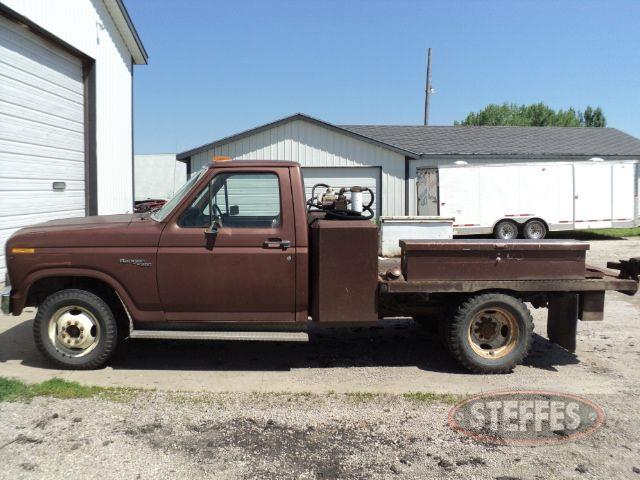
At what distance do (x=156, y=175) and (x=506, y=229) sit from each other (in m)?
29.1

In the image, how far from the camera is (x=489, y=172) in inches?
715

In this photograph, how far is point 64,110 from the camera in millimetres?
10883

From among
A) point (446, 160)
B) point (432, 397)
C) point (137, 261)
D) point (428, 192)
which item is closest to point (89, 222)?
point (137, 261)

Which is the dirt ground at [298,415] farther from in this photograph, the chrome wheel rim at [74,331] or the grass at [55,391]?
the chrome wheel rim at [74,331]

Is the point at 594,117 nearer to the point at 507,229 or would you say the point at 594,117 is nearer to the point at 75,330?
the point at 507,229

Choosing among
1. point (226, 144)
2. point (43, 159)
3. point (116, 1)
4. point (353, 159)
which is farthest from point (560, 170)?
point (43, 159)

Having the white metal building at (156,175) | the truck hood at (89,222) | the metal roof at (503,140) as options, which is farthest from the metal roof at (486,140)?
the white metal building at (156,175)

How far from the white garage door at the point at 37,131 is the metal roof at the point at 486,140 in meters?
8.23

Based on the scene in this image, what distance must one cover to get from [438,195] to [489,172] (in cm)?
189

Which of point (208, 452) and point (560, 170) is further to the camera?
point (560, 170)

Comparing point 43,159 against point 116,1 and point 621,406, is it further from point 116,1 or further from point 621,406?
point 621,406

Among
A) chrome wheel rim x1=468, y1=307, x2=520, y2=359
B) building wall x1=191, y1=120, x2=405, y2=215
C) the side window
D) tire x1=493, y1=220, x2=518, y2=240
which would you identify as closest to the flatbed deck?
chrome wheel rim x1=468, y1=307, x2=520, y2=359

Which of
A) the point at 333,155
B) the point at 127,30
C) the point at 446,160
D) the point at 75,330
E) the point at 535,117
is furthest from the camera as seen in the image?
the point at 535,117

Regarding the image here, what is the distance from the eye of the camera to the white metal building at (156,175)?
131 ft
